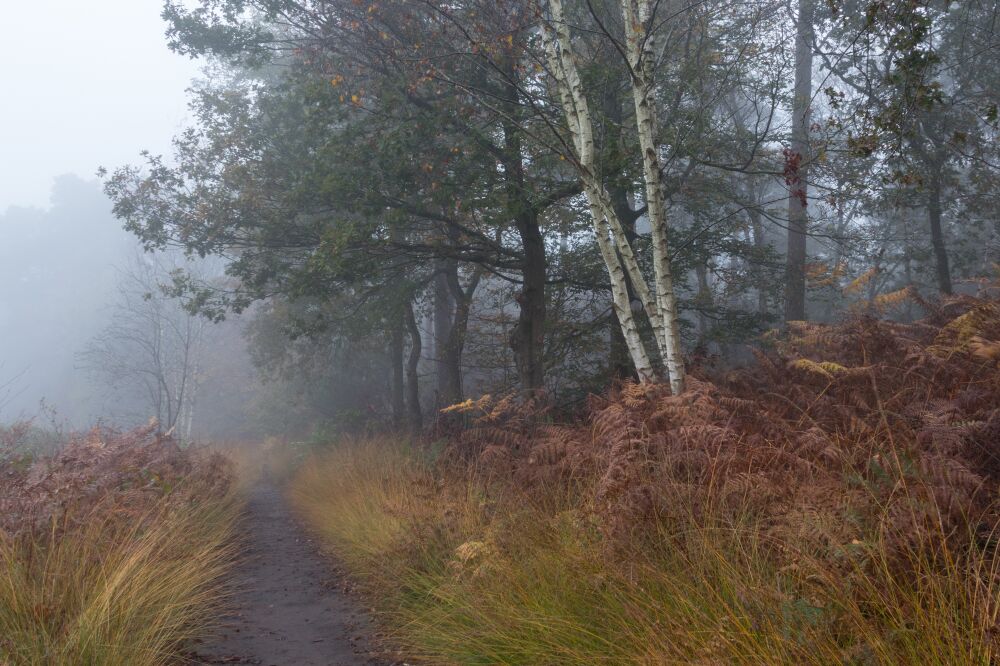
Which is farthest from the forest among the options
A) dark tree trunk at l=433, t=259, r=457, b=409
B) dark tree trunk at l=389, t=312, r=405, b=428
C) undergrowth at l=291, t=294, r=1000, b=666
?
dark tree trunk at l=389, t=312, r=405, b=428

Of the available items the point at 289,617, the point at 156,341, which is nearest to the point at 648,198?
the point at 289,617

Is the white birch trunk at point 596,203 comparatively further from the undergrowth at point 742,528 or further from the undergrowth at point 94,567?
the undergrowth at point 94,567

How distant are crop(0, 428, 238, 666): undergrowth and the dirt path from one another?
287 mm

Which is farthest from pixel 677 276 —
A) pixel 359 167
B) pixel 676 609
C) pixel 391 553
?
pixel 676 609

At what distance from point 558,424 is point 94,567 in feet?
16.4

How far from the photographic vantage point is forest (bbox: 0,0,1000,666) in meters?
3.58

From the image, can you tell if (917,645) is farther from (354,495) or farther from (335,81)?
(335,81)

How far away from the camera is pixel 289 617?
7.00m

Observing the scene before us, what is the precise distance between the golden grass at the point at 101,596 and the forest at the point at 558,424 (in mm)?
32

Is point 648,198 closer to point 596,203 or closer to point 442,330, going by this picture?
point 596,203

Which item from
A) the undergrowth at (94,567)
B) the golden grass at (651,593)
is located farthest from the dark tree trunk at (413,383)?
the golden grass at (651,593)

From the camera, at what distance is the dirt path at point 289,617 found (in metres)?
5.70

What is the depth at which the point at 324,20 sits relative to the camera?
490 inches

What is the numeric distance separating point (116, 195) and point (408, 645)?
42.9 feet
